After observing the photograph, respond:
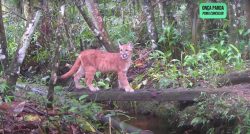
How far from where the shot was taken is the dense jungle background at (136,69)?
5.74 m

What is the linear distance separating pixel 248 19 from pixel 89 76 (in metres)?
4.06

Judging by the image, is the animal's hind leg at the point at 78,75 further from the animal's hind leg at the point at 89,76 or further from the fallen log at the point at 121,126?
the fallen log at the point at 121,126

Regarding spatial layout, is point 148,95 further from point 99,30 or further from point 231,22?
point 231,22

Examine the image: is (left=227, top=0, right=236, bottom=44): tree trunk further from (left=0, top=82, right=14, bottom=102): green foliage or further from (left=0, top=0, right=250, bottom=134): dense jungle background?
(left=0, top=82, right=14, bottom=102): green foliage

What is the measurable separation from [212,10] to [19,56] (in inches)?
194

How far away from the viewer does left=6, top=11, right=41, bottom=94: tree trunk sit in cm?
629

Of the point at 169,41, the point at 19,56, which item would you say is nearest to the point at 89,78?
the point at 19,56

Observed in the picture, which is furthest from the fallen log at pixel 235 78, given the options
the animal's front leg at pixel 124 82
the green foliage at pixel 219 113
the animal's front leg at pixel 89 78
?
the animal's front leg at pixel 89 78

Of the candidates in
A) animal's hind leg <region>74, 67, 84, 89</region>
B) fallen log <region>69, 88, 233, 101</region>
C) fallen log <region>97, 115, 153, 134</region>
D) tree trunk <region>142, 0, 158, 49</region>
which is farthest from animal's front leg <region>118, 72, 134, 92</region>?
tree trunk <region>142, 0, 158, 49</region>

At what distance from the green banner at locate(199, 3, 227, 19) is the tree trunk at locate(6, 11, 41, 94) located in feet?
14.2

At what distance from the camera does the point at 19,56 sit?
637 centimetres

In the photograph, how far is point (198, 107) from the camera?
307 inches

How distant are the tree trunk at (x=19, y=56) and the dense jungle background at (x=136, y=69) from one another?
1 cm

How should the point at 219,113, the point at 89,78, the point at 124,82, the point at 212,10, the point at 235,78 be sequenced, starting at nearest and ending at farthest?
the point at 219,113
the point at 124,82
the point at 89,78
the point at 235,78
the point at 212,10
